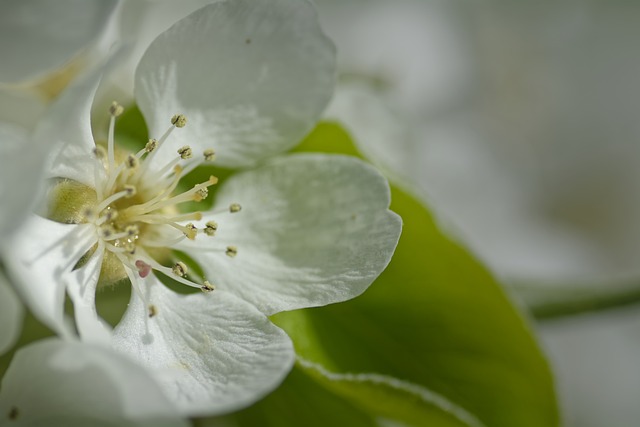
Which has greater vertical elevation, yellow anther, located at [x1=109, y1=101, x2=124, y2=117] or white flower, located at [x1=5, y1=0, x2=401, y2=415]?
yellow anther, located at [x1=109, y1=101, x2=124, y2=117]

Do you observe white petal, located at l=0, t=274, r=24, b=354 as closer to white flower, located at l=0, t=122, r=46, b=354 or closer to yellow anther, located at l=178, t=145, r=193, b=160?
white flower, located at l=0, t=122, r=46, b=354

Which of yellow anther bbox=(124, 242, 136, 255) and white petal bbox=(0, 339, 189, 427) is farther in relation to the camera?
yellow anther bbox=(124, 242, 136, 255)

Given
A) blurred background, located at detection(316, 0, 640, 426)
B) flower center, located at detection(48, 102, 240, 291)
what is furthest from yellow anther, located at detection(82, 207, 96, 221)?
blurred background, located at detection(316, 0, 640, 426)

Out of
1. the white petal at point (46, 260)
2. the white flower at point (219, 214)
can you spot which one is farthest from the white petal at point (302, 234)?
the white petal at point (46, 260)

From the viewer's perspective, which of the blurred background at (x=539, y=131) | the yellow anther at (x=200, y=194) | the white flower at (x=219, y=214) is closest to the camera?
the white flower at (x=219, y=214)

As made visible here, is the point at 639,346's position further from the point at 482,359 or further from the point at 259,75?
the point at 259,75

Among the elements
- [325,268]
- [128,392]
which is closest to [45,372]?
[128,392]

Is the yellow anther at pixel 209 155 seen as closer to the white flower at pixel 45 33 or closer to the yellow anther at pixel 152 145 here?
the yellow anther at pixel 152 145
